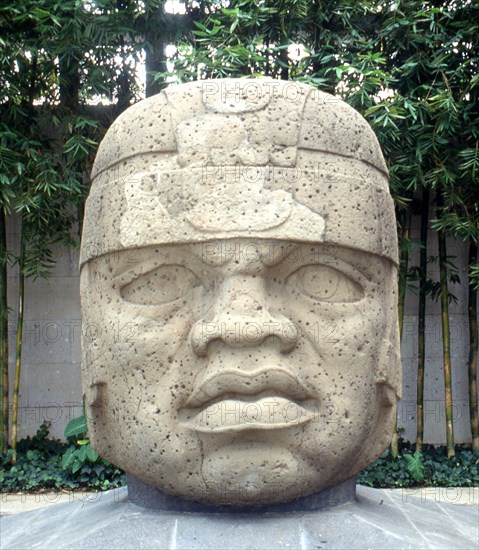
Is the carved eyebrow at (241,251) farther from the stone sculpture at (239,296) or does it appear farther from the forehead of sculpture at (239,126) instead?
the forehead of sculpture at (239,126)

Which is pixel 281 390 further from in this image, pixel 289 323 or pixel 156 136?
pixel 156 136

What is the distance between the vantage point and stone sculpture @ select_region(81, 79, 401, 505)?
2.30m

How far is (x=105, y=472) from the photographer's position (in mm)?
5340

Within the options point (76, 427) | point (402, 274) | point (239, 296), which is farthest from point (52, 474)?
point (239, 296)

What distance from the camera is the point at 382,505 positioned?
2879 millimetres

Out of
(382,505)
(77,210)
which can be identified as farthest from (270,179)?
(77,210)

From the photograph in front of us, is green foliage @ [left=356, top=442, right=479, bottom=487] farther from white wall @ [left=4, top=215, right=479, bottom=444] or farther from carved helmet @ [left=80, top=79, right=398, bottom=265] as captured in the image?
carved helmet @ [left=80, top=79, right=398, bottom=265]

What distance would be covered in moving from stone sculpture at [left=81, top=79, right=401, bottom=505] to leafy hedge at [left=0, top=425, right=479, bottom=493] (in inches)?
111

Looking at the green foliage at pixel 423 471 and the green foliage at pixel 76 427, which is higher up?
the green foliage at pixel 76 427

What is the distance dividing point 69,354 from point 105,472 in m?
1.13

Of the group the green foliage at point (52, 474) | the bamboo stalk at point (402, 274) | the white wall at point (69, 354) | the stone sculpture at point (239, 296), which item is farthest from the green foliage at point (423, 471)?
the stone sculpture at point (239, 296)

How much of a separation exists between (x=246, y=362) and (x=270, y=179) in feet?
2.12

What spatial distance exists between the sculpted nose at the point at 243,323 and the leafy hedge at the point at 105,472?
128 inches

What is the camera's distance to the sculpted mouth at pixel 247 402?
7.36ft
